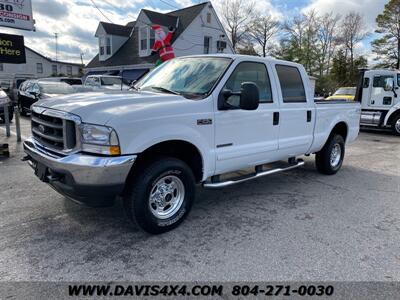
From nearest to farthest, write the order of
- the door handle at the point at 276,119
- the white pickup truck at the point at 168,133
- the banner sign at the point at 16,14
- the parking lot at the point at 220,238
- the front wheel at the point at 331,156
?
1. the parking lot at the point at 220,238
2. the white pickup truck at the point at 168,133
3. the door handle at the point at 276,119
4. the front wheel at the point at 331,156
5. the banner sign at the point at 16,14

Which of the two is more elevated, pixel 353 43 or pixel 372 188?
pixel 353 43

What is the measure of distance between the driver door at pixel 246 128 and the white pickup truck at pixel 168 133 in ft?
0.04

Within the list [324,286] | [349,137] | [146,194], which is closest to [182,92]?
[146,194]

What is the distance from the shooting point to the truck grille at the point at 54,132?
3295 millimetres

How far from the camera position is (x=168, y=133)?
347cm

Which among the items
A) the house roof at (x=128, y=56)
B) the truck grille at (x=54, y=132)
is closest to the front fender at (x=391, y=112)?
the truck grille at (x=54, y=132)

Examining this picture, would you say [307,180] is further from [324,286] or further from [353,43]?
[353,43]

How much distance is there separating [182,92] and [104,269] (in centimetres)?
222

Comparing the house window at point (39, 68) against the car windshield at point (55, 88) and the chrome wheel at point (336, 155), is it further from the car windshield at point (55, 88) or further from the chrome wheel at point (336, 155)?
the chrome wheel at point (336, 155)

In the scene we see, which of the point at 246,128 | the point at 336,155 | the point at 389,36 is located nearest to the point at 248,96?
the point at 246,128

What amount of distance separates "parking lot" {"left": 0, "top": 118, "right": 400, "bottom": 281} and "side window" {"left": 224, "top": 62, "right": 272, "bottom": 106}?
4.97 ft

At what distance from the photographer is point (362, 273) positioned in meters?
3.06

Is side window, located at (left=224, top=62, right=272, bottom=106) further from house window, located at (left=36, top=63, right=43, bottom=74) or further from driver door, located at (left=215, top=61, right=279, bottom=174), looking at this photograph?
house window, located at (left=36, top=63, right=43, bottom=74)

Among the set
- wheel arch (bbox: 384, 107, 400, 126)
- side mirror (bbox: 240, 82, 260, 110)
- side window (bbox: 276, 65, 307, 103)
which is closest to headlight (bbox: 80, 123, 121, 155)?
side mirror (bbox: 240, 82, 260, 110)
